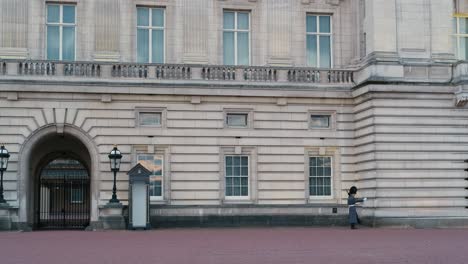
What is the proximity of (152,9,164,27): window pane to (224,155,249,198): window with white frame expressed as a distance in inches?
260

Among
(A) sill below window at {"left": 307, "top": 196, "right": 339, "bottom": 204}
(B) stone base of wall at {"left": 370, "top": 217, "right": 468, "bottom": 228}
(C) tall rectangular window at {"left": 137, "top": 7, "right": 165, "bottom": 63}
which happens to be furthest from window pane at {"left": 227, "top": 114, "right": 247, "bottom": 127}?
(B) stone base of wall at {"left": 370, "top": 217, "right": 468, "bottom": 228}

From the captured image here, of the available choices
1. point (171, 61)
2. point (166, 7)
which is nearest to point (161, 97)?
point (171, 61)

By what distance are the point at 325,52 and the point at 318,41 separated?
1.98 ft

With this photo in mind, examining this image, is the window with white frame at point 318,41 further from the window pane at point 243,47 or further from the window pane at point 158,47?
the window pane at point 158,47

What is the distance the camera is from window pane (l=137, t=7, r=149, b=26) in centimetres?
3444

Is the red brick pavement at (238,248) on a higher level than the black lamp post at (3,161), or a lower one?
lower

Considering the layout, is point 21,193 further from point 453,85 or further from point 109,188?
point 453,85

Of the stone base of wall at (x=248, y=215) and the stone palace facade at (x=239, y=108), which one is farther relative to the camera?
the stone base of wall at (x=248, y=215)

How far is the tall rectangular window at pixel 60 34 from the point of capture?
1321 inches

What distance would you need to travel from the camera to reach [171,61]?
3409 centimetres

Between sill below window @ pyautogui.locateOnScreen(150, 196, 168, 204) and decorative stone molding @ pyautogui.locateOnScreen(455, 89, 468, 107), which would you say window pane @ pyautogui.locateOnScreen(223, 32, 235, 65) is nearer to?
sill below window @ pyautogui.locateOnScreen(150, 196, 168, 204)

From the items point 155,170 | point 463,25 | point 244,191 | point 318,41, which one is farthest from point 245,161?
point 463,25

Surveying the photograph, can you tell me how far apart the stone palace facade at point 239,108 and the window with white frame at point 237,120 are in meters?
0.09

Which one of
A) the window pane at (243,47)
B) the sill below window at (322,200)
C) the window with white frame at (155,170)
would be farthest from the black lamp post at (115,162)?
the sill below window at (322,200)
